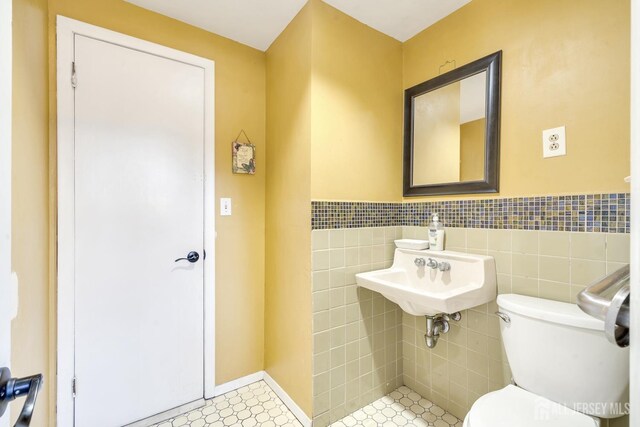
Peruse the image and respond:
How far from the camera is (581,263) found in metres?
1.16

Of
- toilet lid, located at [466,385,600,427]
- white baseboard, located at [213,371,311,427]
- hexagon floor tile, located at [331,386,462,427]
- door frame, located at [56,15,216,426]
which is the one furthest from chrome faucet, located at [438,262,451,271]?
door frame, located at [56,15,216,426]

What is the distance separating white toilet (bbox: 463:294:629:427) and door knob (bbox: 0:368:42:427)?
119 centimetres

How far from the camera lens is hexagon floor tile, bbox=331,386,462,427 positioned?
155 cm

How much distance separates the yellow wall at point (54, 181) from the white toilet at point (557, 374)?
143cm

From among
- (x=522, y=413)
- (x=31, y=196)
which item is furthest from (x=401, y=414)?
(x=31, y=196)

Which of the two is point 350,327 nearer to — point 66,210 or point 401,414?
point 401,414

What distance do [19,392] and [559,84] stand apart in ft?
6.36

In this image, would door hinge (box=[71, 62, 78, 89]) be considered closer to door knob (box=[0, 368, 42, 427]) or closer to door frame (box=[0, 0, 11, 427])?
door frame (box=[0, 0, 11, 427])

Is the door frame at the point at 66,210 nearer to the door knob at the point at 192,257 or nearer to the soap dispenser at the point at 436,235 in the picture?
the door knob at the point at 192,257

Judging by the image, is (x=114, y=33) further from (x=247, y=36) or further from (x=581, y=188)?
(x=581, y=188)

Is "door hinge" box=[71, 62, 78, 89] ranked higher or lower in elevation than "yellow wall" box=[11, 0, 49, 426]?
higher

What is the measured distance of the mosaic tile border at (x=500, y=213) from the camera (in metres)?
1.11

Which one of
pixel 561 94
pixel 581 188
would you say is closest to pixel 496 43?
pixel 561 94

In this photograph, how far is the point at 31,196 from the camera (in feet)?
3.53
